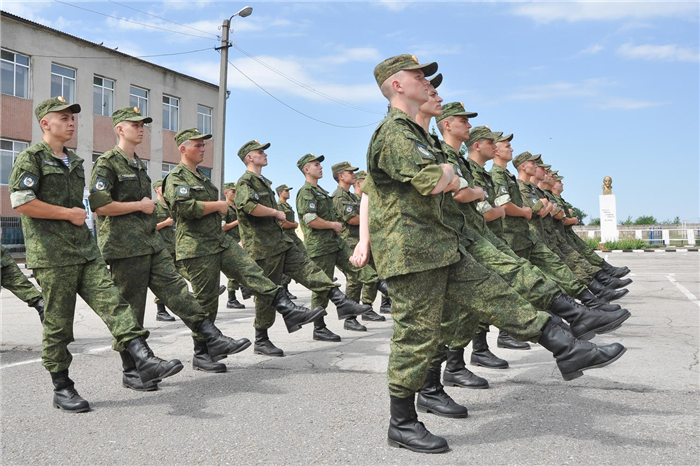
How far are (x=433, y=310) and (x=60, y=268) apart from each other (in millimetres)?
2575

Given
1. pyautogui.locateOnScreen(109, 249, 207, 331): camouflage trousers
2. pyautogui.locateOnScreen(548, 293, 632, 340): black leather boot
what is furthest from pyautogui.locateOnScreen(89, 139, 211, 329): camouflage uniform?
pyautogui.locateOnScreen(548, 293, 632, 340): black leather boot

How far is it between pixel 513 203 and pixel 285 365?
9.03ft

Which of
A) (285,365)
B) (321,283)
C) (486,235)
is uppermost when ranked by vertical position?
(486,235)

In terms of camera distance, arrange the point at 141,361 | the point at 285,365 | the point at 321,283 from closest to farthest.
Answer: the point at 141,361, the point at 285,365, the point at 321,283

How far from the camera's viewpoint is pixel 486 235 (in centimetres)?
499

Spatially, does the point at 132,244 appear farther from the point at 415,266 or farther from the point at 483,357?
the point at 483,357

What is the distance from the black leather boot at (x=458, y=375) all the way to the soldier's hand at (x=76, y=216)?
9.11 ft

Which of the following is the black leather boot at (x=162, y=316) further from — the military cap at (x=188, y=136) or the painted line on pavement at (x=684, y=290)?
the painted line on pavement at (x=684, y=290)

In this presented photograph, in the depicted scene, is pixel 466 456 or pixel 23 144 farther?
pixel 23 144

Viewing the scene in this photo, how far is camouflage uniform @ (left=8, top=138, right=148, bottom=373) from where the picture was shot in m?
4.38

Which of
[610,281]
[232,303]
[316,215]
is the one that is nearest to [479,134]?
[316,215]

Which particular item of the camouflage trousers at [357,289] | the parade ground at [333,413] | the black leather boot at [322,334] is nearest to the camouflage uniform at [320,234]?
the camouflage trousers at [357,289]

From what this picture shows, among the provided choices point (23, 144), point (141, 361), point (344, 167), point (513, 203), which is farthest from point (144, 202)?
point (23, 144)

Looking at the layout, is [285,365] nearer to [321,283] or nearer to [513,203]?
[321,283]
